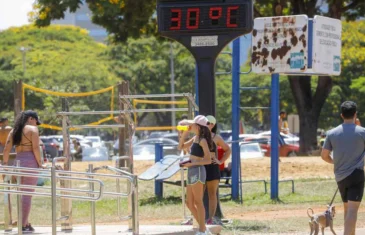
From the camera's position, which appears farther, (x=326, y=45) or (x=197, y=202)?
(x=326, y=45)

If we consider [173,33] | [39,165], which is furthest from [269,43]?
[39,165]

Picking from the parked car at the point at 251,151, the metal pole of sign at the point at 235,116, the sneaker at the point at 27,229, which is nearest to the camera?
the sneaker at the point at 27,229

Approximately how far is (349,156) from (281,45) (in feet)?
24.7

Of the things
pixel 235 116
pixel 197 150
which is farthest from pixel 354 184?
pixel 235 116

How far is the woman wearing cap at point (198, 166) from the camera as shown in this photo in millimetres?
12086

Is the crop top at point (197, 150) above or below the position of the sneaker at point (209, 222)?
above

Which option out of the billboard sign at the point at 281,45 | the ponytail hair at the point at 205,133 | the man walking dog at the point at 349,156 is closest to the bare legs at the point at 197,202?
the ponytail hair at the point at 205,133

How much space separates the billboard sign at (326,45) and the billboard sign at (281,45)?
0.21 m

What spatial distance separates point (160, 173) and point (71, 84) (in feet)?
131

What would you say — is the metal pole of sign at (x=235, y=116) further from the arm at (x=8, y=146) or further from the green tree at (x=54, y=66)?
the green tree at (x=54, y=66)

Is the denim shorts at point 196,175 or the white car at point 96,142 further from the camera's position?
the white car at point 96,142

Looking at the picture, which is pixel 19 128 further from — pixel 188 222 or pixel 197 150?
pixel 188 222

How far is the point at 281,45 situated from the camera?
706 inches

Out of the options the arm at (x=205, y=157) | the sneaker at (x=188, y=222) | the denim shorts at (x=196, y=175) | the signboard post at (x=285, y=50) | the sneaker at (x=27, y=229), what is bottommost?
the sneaker at (x=188, y=222)
